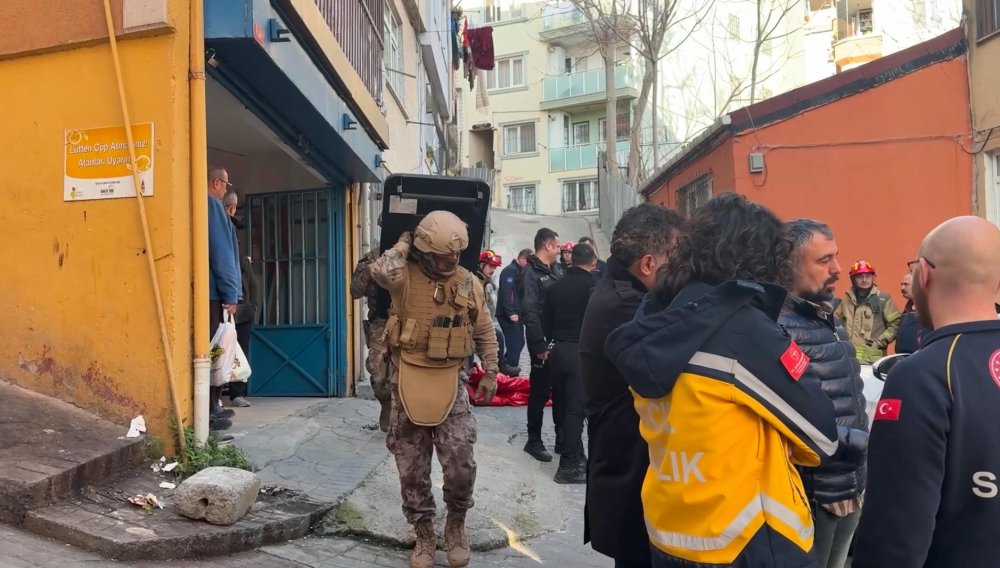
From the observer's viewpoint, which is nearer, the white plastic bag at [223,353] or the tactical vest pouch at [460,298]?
the tactical vest pouch at [460,298]

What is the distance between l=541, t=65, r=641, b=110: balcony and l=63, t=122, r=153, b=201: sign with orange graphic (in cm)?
3120

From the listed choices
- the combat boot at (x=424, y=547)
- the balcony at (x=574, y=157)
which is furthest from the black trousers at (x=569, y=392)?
the balcony at (x=574, y=157)

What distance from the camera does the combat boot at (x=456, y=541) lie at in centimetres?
433

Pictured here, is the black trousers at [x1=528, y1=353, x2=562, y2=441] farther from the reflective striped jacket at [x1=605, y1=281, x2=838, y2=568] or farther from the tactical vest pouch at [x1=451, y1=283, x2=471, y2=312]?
the reflective striped jacket at [x1=605, y1=281, x2=838, y2=568]

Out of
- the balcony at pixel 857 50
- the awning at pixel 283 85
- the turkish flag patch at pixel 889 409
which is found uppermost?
the balcony at pixel 857 50

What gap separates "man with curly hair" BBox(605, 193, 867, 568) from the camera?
2.03 m

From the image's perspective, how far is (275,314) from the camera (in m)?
8.73

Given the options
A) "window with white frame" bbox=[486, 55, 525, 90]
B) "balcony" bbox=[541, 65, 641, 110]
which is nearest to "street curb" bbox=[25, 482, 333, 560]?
"balcony" bbox=[541, 65, 641, 110]

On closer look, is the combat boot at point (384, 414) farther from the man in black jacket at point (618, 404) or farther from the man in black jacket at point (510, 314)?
Result: the man in black jacket at point (510, 314)

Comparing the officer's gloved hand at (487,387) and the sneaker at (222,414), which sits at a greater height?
the officer's gloved hand at (487,387)

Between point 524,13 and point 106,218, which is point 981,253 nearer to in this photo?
point 106,218

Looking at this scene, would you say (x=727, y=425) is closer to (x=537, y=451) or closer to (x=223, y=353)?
(x=223, y=353)

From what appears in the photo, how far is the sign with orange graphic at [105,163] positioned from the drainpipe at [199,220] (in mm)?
256

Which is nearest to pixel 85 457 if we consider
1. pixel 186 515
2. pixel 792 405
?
pixel 186 515
